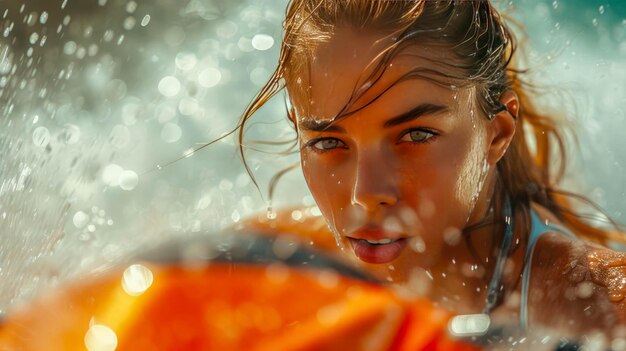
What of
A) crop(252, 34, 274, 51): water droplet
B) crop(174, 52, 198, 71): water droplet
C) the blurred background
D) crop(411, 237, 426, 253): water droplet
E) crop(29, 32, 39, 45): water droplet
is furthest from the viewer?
crop(174, 52, 198, 71): water droplet

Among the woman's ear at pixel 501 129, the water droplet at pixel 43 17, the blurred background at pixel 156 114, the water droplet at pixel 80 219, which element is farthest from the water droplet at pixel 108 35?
the woman's ear at pixel 501 129

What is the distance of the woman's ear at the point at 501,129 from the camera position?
1019 mm

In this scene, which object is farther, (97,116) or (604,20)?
(97,116)

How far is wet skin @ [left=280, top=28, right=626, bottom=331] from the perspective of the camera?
890 millimetres

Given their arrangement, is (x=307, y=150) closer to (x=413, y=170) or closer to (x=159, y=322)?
(x=413, y=170)

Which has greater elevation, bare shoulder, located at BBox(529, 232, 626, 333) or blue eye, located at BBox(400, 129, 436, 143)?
blue eye, located at BBox(400, 129, 436, 143)

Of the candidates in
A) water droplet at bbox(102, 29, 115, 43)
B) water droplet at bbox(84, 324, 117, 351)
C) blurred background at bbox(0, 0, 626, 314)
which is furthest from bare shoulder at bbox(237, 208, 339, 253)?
water droplet at bbox(102, 29, 115, 43)

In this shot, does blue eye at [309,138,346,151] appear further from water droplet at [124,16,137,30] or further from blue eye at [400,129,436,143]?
water droplet at [124,16,137,30]

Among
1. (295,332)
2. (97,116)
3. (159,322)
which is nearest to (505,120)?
(295,332)

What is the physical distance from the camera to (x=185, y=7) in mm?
2031

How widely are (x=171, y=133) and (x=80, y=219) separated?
0.32m

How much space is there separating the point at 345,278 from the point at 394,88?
28cm

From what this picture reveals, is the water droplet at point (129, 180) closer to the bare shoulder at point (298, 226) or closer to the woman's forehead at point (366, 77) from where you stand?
the bare shoulder at point (298, 226)

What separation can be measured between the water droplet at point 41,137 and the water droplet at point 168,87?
0.30 metres
